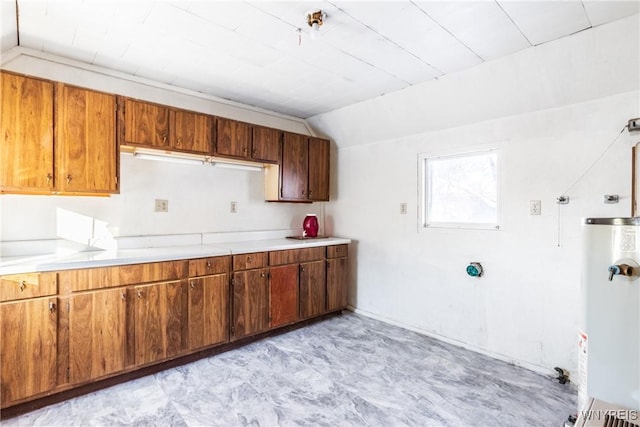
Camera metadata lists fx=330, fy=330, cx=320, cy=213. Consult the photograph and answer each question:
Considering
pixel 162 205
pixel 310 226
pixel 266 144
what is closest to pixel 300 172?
pixel 266 144

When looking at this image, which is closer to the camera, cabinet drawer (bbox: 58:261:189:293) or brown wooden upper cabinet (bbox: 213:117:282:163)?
cabinet drawer (bbox: 58:261:189:293)

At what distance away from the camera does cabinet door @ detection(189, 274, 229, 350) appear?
2714mm

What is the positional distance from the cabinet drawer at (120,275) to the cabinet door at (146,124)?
0.98 m

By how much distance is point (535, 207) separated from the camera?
8.73 ft

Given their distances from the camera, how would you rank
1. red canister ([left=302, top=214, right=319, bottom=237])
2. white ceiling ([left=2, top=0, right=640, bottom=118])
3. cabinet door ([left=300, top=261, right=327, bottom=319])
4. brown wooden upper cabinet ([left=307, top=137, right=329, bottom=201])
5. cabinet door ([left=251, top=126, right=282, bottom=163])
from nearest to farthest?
white ceiling ([left=2, top=0, right=640, bottom=118])
cabinet door ([left=251, top=126, right=282, bottom=163])
cabinet door ([left=300, top=261, right=327, bottom=319])
brown wooden upper cabinet ([left=307, top=137, right=329, bottom=201])
red canister ([left=302, top=214, right=319, bottom=237])

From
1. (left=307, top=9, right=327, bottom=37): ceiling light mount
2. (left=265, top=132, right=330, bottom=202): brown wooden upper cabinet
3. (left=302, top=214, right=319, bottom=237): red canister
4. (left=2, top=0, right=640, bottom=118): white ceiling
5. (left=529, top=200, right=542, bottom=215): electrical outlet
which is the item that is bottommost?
(left=302, top=214, right=319, bottom=237): red canister

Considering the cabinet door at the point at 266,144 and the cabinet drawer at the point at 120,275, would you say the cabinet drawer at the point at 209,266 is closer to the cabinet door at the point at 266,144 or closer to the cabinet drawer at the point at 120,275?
the cabinet drawer at the point at 120,275

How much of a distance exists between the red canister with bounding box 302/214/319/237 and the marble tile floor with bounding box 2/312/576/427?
141cm

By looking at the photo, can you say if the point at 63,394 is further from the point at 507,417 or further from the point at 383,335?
the point at 507,417

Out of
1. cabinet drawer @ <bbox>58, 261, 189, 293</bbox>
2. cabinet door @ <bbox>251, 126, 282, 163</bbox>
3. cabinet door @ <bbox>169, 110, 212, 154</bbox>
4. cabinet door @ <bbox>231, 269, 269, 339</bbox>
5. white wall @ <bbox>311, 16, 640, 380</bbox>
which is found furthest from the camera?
cabinet door @ <bbox>251, 126, 282, 163</bbox>

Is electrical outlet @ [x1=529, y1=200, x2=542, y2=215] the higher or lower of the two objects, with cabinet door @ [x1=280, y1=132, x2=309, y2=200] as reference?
lower

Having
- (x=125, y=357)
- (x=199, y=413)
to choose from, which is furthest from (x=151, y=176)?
(x=199, y=413)

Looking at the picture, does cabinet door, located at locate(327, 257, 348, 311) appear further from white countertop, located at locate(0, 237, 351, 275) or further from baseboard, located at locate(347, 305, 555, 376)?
white countertop, located at locate(0, 237, 351, 275)

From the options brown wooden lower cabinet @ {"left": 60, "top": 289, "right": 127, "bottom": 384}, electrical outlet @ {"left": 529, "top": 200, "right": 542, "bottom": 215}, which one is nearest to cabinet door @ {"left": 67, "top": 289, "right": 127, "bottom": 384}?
brown wooden lower cabinet @ {"left": 60, "top": 289, "right": 127, "bottom": 384}
